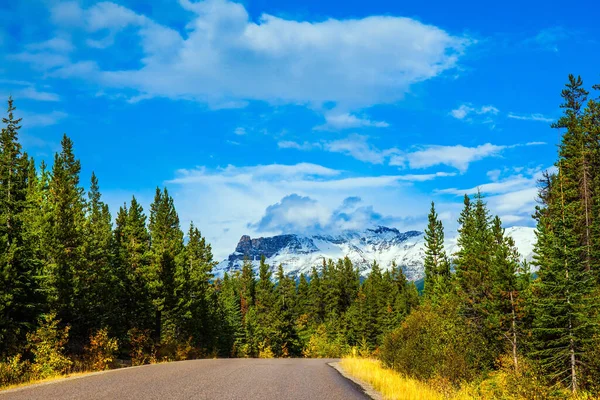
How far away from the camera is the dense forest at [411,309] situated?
19922 millimetres

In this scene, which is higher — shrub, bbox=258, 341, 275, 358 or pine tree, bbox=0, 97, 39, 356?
pine tree, bbox=0, 97, 39, 356

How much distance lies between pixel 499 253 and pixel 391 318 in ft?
185

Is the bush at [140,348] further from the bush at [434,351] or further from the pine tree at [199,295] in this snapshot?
the bush at [434,351]

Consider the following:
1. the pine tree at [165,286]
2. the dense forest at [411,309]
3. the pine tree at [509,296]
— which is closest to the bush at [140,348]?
the dense forest at [411,309]

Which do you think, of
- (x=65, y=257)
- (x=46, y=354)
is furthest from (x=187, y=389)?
(x=65, y=257)

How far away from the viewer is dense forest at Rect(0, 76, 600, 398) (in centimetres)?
1992

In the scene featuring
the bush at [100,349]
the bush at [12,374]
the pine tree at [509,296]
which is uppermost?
the pine tree at [509,296]

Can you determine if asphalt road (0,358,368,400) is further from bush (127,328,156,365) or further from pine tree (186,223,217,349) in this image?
pine tree (186,223,217,349)

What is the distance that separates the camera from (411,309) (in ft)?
145

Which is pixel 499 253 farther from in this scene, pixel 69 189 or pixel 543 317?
pixel 69 189

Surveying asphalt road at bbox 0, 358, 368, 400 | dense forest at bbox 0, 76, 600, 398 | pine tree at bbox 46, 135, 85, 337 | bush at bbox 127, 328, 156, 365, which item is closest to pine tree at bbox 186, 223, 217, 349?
dense forest at bbox 0, 76, 600, 398

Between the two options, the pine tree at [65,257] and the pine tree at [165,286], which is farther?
the pine tree at [165,286]

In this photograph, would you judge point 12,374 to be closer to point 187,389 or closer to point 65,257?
point 187,389

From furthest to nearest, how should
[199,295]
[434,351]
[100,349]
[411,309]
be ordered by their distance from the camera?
[199,295] < [411,309] < [100,349] < [434,351]
